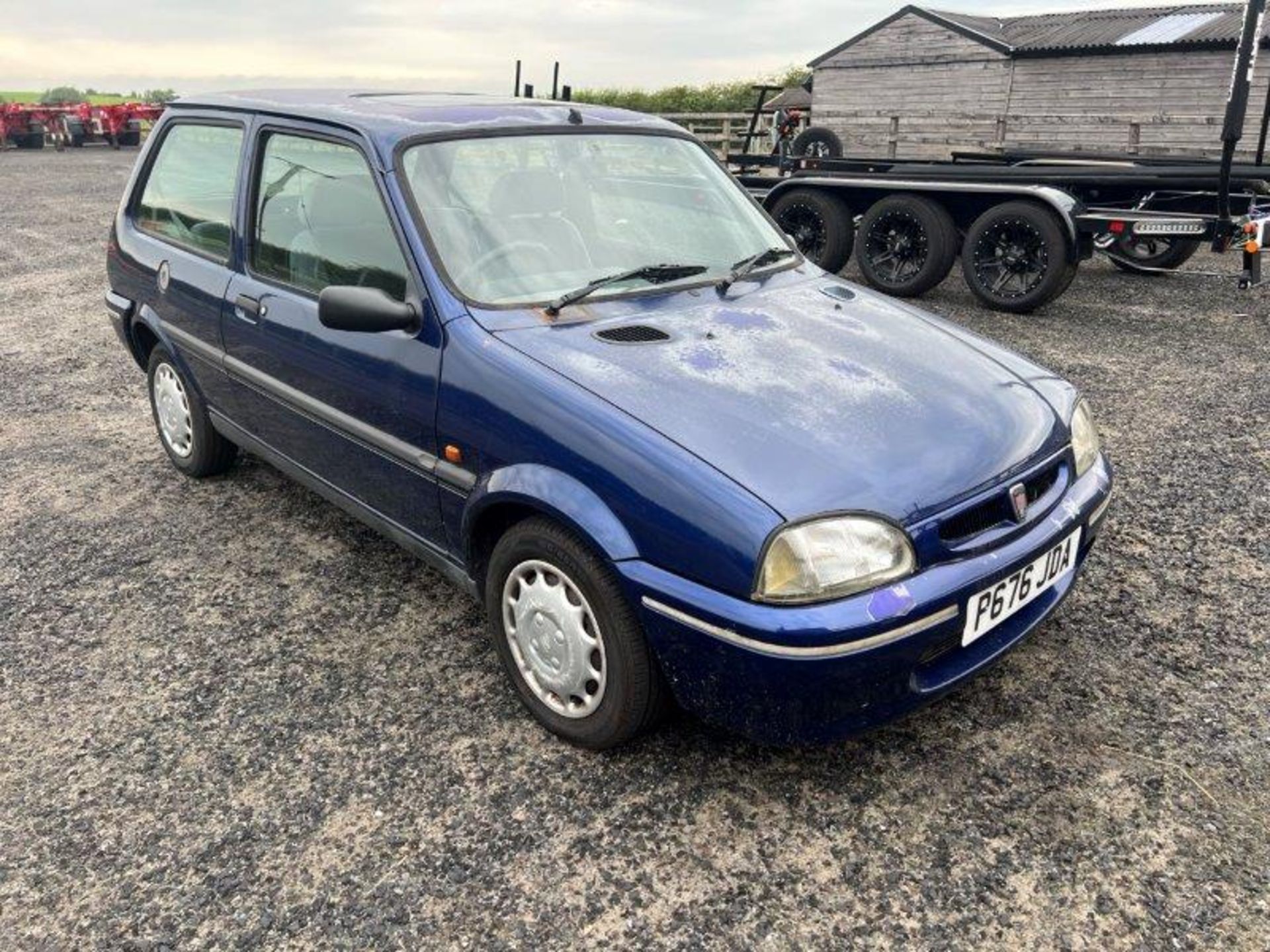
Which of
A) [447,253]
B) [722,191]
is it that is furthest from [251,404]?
[722,191]

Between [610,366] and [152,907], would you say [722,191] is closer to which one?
[610,366]

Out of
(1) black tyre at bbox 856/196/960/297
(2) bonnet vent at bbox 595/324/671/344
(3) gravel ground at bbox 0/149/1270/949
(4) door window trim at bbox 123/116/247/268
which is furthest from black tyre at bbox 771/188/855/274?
(2) bonnet vent at bbox 595/324/671/344

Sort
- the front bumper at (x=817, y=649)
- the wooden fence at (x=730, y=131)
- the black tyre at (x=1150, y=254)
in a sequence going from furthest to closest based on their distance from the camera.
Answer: the wooden fence at (x=730, y=131) < the black tyre at (x=1150, y=254) < the front bumper at (x=817, y=649)

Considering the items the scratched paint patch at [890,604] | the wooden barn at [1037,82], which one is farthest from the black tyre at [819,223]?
the wooden barn at [1037,82]

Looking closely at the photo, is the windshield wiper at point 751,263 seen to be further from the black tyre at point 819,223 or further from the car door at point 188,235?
the black tyre at point 819,223

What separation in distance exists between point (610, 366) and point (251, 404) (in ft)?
6.23

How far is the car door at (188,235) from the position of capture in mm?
3744

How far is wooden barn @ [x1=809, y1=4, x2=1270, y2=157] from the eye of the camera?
63.6 feet

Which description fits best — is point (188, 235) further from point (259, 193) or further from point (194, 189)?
point (259, 193)

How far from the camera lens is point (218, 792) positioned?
2.51 meters

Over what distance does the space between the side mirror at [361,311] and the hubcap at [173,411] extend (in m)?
1.99

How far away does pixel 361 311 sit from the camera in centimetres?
267

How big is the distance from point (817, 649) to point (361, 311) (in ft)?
5.22

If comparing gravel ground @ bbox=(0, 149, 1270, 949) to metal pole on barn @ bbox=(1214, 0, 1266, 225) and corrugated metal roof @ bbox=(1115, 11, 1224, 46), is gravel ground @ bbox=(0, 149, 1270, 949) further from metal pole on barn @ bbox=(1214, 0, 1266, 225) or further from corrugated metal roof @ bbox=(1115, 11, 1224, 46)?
corrugated metal roof @ bbox=(1115, 11, 1224, 46)
